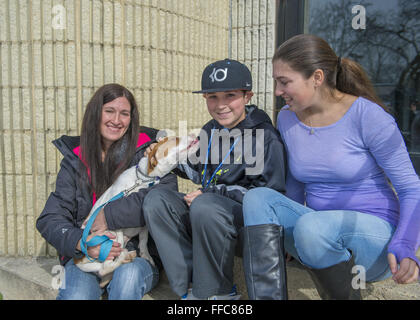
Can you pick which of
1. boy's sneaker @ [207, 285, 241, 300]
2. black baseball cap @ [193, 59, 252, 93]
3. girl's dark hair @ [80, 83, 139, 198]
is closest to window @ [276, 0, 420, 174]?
black baseball cap @ [193, 59, 252, 93]

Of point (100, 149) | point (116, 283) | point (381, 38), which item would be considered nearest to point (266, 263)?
point (116, 283)

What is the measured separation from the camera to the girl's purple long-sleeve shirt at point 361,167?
1.71 metres

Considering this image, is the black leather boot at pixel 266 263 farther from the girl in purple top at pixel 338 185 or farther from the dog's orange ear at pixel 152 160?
the dog's orange ear at pixel 152 160

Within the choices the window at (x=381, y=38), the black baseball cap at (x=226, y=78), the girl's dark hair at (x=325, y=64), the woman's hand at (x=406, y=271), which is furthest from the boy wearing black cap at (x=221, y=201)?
the window at (x=381, y=38)

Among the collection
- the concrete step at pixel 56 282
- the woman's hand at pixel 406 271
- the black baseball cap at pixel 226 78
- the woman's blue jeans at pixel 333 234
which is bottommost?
the concrete step at pixel 56 282

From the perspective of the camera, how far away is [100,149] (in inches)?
93.8

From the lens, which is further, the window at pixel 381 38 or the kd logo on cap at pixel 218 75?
the window at pixel 381 38

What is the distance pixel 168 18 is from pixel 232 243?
237 centimetres

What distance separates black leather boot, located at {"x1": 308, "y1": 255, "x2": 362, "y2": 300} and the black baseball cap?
1152 millimetres

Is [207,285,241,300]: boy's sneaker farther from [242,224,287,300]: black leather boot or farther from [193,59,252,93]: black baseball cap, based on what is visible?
[193,59,252,93]: black baseball cap

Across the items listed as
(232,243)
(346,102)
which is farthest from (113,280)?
(346,102)

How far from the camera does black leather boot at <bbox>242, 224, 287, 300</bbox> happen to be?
63.9 inches

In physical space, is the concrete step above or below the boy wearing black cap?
below
